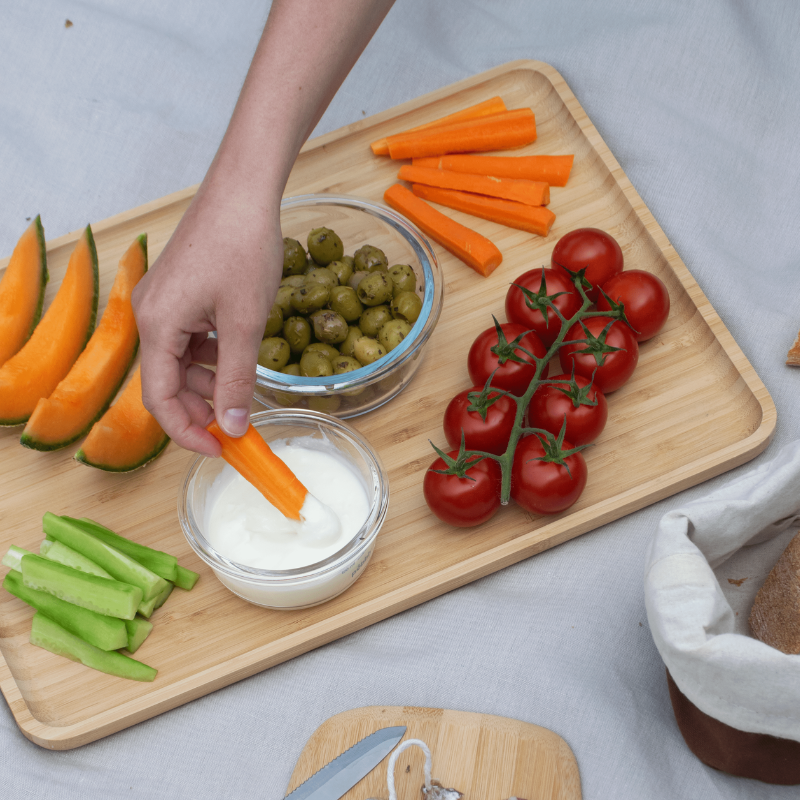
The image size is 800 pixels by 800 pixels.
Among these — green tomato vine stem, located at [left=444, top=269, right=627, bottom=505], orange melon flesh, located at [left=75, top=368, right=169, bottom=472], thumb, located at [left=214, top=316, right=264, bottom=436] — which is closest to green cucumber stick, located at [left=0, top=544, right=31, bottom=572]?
orange melon flesh, located at [left=75, top=368, right=169, bottom=472]

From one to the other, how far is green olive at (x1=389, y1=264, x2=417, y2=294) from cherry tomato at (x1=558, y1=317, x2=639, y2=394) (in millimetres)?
341

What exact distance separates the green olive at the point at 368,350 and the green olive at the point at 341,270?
158 millimetres

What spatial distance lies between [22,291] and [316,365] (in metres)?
0.72

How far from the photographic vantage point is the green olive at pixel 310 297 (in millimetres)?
1738

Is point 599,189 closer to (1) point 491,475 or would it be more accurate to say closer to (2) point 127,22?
(1) point 491,475

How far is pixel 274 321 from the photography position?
1.73 m

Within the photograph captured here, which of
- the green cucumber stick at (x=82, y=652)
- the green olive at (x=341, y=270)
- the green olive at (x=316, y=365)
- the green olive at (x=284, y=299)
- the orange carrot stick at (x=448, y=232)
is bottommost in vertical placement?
the green cucumber stick at (x=82, y=652)

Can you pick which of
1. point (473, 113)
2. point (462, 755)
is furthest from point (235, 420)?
point (473, 113)

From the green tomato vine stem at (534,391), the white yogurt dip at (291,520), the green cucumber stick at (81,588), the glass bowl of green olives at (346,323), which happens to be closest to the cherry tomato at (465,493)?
the green tomato vine stem at (534,391)

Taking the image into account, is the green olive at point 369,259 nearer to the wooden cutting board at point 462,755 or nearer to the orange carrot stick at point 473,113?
the orange carrot stick at point 473,113

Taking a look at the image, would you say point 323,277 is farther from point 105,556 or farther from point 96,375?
point 105,556

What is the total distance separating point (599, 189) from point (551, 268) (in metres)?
0.28

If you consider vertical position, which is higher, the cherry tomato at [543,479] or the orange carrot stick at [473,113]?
the orange carrot stick at [473,113]

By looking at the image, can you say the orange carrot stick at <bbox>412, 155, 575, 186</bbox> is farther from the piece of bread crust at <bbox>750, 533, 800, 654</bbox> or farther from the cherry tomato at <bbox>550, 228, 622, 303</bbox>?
the piece of bread crust at <bbox>750, 533, 800, 654</bbox>
